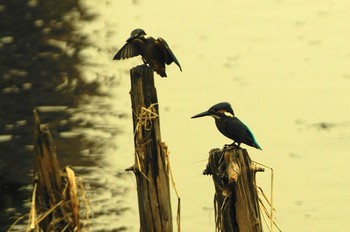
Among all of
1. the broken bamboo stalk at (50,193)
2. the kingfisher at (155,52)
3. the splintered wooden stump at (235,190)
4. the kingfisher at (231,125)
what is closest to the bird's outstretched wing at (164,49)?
the kingfisher at (155,52)

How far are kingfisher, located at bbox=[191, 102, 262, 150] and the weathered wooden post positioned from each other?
0.47 m

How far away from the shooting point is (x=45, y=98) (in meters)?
21.4

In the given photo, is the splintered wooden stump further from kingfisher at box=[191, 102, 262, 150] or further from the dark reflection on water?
the dark reflection on water

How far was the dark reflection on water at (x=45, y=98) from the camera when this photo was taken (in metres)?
17.3

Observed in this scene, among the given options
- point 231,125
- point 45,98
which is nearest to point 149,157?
point 231,125

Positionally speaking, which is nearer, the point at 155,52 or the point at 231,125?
the point at 231,125

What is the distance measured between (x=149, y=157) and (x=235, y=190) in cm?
131

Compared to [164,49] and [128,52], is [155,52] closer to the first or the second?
[164,49]

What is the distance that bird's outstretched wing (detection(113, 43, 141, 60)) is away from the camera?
11930 mm

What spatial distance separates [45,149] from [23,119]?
12152 mm

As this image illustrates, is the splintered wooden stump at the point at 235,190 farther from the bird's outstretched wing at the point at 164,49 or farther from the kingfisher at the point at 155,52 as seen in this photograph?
the bird's outstretched wing at the point at 164,49

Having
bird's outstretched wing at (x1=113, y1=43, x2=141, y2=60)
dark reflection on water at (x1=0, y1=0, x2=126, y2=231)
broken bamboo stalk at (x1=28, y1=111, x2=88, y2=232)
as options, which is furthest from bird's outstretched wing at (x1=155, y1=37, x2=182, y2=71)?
dark reflection on water at (x1=0, y1=0, x2=126, y2=231)

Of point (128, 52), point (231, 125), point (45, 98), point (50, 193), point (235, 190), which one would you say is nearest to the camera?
point (50, 193)

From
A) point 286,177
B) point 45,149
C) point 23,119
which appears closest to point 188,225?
point 286,177
